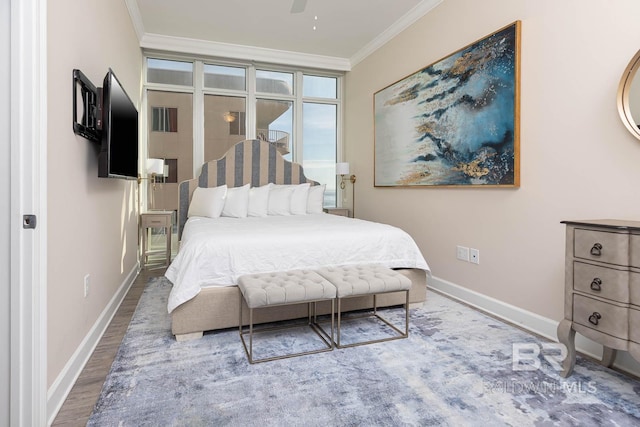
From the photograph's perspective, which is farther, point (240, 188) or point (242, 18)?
point (240, 188)

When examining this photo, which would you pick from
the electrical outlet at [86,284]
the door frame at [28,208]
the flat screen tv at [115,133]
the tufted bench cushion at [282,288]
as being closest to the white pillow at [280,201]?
the flat screen tv at [115,133]

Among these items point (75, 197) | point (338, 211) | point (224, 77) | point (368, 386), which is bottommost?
point (368, 386)

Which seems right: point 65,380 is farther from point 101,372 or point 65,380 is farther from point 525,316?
point 525,316

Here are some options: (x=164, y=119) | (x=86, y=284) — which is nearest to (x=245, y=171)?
(x=164, y=119)

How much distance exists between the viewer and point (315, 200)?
188 inches

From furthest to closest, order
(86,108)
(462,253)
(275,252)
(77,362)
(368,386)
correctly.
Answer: (462,253) → (275,252) → (86,108) → (77,362) → (368,386)

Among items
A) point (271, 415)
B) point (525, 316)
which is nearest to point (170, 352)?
point (271, 415)

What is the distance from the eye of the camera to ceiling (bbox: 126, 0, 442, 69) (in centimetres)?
377

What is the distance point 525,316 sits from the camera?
2.65 meters

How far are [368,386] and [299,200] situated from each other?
306cm

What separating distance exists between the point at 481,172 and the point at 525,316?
1140 mm

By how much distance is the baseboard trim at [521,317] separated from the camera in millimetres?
2059

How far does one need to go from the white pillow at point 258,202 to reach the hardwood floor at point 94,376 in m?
1.76

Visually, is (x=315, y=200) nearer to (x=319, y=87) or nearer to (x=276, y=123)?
(x=276, y=123)
